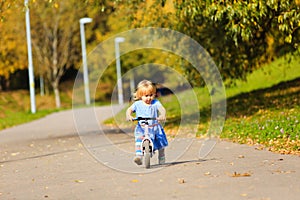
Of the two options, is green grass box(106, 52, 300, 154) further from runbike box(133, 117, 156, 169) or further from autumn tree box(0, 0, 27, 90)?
autumn tree box(0, 0, 27, 90)

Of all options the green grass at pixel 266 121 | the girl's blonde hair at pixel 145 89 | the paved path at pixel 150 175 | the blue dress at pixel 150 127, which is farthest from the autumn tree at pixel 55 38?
the girl's blonde hair at pixel 145 89

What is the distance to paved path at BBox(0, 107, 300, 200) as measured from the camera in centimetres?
779

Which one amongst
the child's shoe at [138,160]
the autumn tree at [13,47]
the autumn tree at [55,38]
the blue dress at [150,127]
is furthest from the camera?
the autumn tree at [55,38]

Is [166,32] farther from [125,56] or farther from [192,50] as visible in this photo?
[125,56]

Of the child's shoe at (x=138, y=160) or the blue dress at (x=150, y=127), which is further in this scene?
the blue dress at (x=150, y=127)

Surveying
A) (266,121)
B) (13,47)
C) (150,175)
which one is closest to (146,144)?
(150,175)

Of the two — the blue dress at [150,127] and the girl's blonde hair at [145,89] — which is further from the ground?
the girl's blonde hair at [145,89]

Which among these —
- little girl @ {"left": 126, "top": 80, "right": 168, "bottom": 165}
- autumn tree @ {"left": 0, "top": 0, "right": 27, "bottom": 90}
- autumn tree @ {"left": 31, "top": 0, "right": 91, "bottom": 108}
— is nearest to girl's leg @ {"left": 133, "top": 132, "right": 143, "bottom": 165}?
little girl @ {"left": 126, "top": 80, "right": 168, "bottom": 165}

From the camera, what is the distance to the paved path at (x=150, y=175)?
779 centimetres

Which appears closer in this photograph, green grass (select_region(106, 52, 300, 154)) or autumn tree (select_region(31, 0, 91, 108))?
green grass (select_region(106, 52, 300, 154))

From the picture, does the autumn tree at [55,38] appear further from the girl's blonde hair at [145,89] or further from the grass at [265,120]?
the girl's blonde hair at [145,89]

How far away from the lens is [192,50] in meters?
23.8

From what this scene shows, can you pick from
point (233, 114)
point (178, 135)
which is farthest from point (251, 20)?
point (233, 114)

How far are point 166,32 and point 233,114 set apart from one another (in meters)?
4.35
